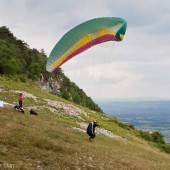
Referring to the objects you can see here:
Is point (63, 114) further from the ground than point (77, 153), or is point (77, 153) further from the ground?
point (63, 114)

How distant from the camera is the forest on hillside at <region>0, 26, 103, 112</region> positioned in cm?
7331

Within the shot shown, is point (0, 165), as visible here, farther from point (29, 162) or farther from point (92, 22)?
point (92, 22)

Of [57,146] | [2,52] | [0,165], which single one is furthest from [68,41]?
[2,52]

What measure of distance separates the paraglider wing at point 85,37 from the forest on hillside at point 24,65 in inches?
1746

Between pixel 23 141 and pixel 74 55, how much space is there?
31.6ft

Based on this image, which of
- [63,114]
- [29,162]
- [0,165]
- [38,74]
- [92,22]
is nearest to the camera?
[0,165]

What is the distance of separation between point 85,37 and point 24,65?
67.4 metres

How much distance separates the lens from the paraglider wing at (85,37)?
2630 centimetres

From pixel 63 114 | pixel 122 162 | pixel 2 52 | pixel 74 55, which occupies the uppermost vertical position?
pixel 2 52

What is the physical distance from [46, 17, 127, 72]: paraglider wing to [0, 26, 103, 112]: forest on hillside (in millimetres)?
44360

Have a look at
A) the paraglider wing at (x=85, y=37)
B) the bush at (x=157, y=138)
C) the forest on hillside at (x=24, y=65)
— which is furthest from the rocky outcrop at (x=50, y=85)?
the paraglider wing at (x=85, y=37)

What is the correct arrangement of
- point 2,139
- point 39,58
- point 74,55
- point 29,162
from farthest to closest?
point 39,58 < point 74,55 < point 2,139 < point 29,162

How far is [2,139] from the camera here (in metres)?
19.8

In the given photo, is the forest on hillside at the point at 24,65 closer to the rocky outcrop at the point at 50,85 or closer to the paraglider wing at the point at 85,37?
the rocky outcrop at the point at 50,85
